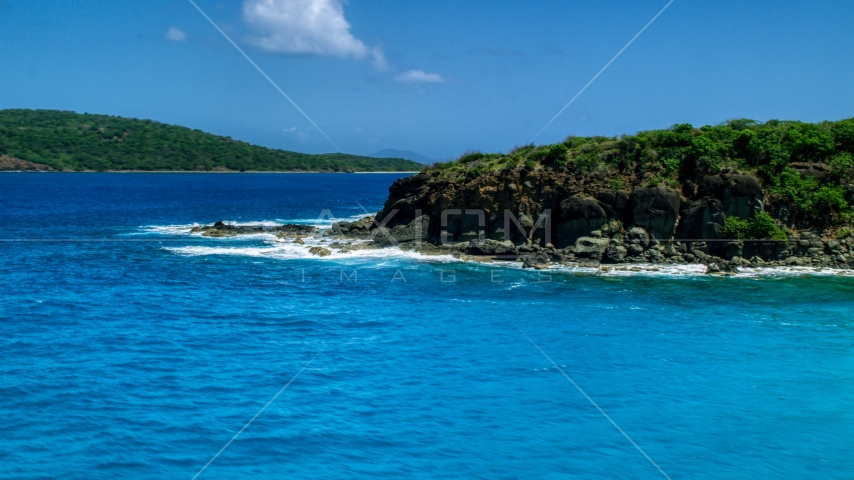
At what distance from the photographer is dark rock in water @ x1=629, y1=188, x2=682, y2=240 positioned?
4147cm

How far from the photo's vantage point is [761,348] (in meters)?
23.8

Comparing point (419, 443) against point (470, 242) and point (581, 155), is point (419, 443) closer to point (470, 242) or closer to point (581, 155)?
point (470, 242)

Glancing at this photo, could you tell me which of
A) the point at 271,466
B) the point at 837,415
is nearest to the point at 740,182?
the point at 837,415

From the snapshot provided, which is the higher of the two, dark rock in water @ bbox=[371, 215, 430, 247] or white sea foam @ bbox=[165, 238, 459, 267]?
dark rock in water @ bbox=[371, 215, 430, 247]

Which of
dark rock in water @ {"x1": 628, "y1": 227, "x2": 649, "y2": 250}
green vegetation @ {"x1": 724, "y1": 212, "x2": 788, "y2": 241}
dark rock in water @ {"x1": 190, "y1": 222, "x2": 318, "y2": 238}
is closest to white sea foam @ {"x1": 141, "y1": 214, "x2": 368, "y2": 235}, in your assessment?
dark rock in water @ {"x1": 190, "y1": 222, "x2": 318, "y2": 238}

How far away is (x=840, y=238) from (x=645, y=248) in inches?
447

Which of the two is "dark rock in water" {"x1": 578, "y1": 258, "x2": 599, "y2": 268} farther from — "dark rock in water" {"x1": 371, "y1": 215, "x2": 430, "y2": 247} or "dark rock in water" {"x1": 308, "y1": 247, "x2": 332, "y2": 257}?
"dark rock in water" {"x1": 308, "y1": 247, "x2": 332, "y2": 257}

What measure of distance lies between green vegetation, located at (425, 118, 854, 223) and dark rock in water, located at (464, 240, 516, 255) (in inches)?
221

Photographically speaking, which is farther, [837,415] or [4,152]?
[4,152]

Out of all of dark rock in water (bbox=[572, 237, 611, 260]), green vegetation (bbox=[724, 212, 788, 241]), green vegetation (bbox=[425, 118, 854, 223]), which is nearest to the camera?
green vegetation (bbox=[724, 212, 788, 241])

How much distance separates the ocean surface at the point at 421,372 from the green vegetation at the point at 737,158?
7.75m

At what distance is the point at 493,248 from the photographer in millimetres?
42188

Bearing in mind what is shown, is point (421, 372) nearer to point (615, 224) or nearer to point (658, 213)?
point (615, 224)

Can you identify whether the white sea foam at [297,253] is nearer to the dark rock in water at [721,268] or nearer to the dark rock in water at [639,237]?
the dark rock in water at [639,237]
